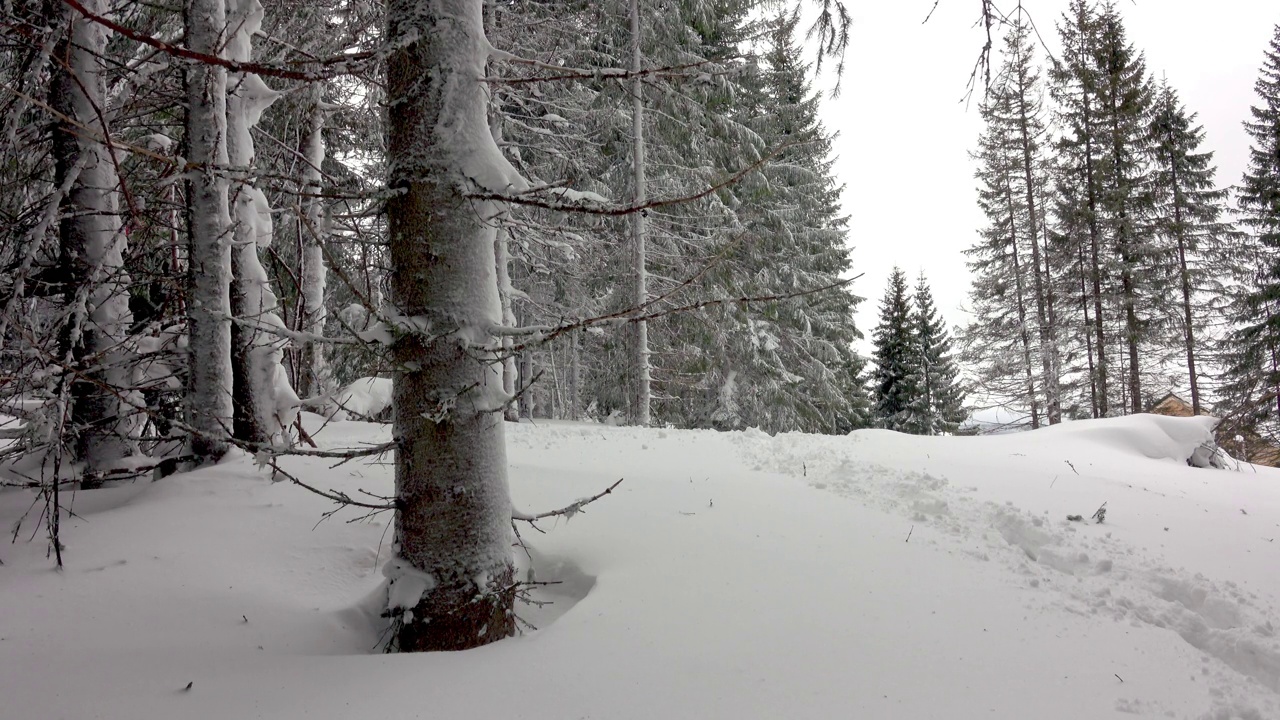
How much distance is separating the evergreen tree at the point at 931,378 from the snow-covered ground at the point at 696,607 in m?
26.2

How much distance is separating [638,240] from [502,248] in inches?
137

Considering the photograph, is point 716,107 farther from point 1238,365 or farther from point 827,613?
point 1238,365

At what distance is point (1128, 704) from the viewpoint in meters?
1.97

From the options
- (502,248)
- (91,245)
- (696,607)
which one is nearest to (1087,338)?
(502,248)

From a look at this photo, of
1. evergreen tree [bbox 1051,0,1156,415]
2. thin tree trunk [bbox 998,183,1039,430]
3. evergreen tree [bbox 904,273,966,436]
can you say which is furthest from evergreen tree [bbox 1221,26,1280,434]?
evergreen tree [bbox 904,273,966,436]

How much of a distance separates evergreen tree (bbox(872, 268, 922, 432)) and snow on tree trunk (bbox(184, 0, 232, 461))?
29135 mm

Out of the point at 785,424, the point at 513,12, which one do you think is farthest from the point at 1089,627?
the point at 785,424

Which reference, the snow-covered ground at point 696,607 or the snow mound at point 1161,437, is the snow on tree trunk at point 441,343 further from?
the snow mound at point 1161,437

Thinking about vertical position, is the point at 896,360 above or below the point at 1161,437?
above

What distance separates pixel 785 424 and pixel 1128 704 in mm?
16221

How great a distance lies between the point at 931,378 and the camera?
1180 inches

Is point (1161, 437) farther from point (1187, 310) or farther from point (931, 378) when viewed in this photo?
point (931, 378)

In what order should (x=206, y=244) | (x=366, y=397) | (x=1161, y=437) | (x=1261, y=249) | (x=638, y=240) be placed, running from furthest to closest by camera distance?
(x=1261, y=249) < (x=638, y=240) < (x=366, y=397) < (x=1161, y=437) < (x=206, y=244)

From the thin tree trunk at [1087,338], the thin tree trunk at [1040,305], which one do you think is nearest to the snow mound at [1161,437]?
the thin tree trunk at [1087,338]
